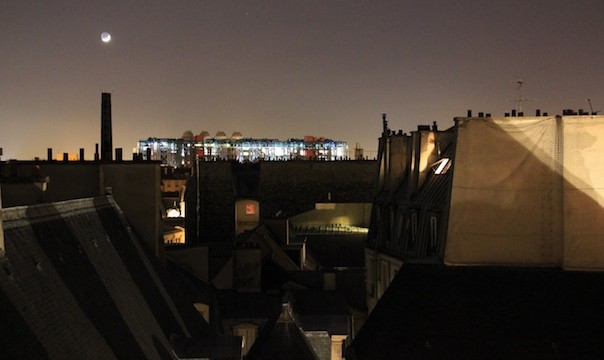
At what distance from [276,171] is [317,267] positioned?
111 ft

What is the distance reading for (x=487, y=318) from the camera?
16.5 metres

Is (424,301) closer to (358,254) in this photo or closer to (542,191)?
(542,191)

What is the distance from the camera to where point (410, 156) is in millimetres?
32125

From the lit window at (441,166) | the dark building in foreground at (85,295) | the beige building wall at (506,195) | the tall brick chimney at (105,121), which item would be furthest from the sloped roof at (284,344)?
the tall brick chimney at (105,121)

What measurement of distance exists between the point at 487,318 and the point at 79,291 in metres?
8.86

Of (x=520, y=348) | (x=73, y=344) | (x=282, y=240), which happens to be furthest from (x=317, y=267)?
(x=73, y=344)

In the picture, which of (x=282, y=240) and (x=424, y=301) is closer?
(x=424, y=301)

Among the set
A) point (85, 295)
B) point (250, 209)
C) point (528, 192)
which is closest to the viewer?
point (85, 295)

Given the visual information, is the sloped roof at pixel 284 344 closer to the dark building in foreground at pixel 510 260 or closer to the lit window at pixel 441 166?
the dark building in foreground at pixel 510 260

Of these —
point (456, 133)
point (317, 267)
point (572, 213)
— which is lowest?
point (317, 267)

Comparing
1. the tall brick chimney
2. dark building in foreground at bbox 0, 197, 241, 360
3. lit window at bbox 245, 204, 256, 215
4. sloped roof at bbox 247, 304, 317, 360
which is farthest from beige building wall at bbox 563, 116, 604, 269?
lit window at bbox 245, 204, 256, 215

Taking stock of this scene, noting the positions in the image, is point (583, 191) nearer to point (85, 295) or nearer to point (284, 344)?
point (284, 344)

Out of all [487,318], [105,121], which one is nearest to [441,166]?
[487,318]

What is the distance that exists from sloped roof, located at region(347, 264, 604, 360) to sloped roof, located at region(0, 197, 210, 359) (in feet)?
16.7
